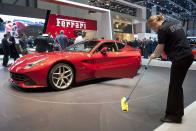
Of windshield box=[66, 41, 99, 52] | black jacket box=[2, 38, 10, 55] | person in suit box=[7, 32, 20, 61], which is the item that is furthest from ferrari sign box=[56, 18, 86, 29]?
windshield box=[66, 41, 99, 52]

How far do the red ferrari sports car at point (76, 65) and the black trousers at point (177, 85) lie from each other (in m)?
2.17

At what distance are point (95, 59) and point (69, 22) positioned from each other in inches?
401

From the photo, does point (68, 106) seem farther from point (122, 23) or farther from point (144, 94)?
point (122, 23)

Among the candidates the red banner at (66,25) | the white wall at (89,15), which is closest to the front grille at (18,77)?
the red banner at (66,25)

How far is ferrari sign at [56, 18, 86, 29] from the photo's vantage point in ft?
46.6

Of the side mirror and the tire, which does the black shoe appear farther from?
the side mirror

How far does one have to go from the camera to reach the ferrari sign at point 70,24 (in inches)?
559

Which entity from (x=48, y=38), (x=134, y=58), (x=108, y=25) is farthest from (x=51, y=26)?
(x=134, y=58)

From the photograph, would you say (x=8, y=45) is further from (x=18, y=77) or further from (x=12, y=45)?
(x=18, y=77)

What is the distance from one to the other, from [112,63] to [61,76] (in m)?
1.43

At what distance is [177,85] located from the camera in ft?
10.1

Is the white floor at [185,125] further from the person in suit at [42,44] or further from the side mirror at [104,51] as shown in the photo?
the person in suit at [42,44]

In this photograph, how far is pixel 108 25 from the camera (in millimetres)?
14281

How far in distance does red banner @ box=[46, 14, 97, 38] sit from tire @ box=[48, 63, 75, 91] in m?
8.87
